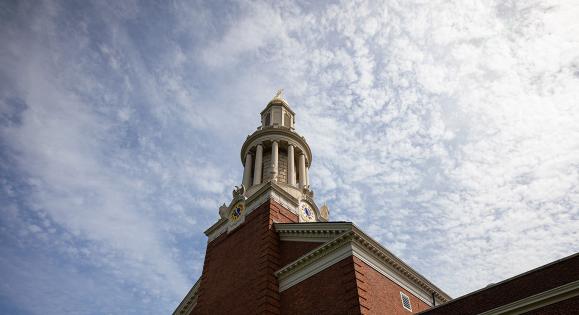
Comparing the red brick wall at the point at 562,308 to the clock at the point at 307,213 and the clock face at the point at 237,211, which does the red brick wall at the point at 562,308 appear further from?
the clock face at the point at 237,211

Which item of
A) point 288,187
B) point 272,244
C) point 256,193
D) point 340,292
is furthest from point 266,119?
point 340,292

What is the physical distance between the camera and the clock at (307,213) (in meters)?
26.8

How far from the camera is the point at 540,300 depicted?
12812 millimetres

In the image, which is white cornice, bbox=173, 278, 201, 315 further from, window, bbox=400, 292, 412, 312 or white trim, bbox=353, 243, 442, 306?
window, bbox=400, 292, 412, 312

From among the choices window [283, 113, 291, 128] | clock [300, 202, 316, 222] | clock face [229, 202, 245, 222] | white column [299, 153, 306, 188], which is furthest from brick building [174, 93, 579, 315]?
window [283, 113, 291, 128]

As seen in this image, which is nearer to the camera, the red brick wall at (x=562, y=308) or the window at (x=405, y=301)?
the red brick wall at (x=562, y=308)

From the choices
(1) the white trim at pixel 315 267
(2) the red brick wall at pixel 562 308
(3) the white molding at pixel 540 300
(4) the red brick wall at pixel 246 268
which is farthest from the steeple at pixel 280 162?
(2) the red brick wall at pixel 562 308

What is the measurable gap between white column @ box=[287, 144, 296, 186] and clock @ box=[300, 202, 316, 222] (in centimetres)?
252

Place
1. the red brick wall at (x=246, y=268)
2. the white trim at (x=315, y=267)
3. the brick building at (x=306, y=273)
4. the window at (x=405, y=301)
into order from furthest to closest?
1. the window at (x=405, y=301)
2. the red brick wall at (x=246, y=268)
3. the white trim at (x=315, y=267)
4. the brick building at (x=306, y=273)

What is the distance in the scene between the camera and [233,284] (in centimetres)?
2261

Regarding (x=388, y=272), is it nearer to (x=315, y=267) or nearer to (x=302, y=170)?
(x=315, y=267)

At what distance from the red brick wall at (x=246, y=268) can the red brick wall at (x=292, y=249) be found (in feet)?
1.04

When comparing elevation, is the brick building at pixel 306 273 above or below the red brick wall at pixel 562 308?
above

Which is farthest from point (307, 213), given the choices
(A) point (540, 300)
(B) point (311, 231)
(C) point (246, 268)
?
(A) point (540, 300)
